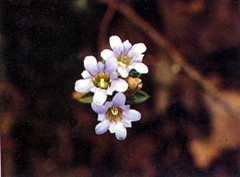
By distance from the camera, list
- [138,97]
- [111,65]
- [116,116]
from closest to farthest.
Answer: [111,65] → [116,116] → [138,97]

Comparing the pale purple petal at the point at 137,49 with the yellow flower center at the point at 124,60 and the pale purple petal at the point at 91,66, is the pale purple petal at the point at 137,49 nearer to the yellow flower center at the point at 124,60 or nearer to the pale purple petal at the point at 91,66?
the yellow flower center at the point at 124,60

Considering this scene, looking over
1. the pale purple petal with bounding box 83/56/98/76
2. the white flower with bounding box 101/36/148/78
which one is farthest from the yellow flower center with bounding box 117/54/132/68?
the pale purple petal with bounding box 83/56/98/76

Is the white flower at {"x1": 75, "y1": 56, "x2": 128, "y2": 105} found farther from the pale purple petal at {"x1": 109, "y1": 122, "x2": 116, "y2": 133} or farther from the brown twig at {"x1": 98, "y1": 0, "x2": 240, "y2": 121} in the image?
the brown twig at {"x1": 98, "y1": 0, "x2": 240, "y2": 121}

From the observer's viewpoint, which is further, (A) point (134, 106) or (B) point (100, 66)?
(A) point (134, 106)

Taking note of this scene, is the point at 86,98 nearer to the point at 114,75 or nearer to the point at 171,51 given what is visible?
the point at 114,75

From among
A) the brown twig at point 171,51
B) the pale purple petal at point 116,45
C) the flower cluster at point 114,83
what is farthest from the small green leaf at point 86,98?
the brown twig at point 171,51

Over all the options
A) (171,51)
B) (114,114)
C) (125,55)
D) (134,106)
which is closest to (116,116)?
(114,114)

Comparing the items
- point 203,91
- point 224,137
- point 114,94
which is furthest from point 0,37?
point 224,137

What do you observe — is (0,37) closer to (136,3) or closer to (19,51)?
(19,51)
